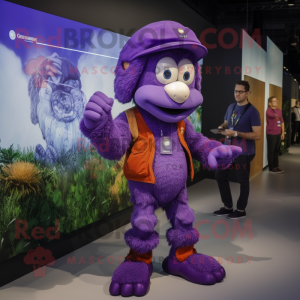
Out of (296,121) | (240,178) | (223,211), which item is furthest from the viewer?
(296,121)

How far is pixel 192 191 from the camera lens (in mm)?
5371

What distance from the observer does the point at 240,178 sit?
3.96 m

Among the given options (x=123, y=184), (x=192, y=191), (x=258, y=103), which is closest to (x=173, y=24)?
(x=123, y=184)

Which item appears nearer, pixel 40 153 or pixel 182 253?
pixel 182 253

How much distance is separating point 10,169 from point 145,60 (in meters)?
1.13

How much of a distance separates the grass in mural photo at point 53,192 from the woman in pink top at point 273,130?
4.14 m

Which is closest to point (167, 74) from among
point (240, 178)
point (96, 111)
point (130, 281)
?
point (96, 111)

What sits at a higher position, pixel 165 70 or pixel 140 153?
pixel 165 70

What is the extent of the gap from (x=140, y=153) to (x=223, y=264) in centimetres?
113

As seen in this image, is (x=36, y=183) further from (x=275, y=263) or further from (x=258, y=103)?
(x=258, y=103)

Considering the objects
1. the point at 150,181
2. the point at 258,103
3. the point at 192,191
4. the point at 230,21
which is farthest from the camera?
the point at 230,21

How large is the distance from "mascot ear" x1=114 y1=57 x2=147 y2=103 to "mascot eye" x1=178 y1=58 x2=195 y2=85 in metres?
0.23

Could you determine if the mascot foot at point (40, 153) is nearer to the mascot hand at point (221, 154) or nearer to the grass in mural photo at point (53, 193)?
the grass in mural photo at point (53, 193)

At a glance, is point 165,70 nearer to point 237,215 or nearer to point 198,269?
point 198,269
